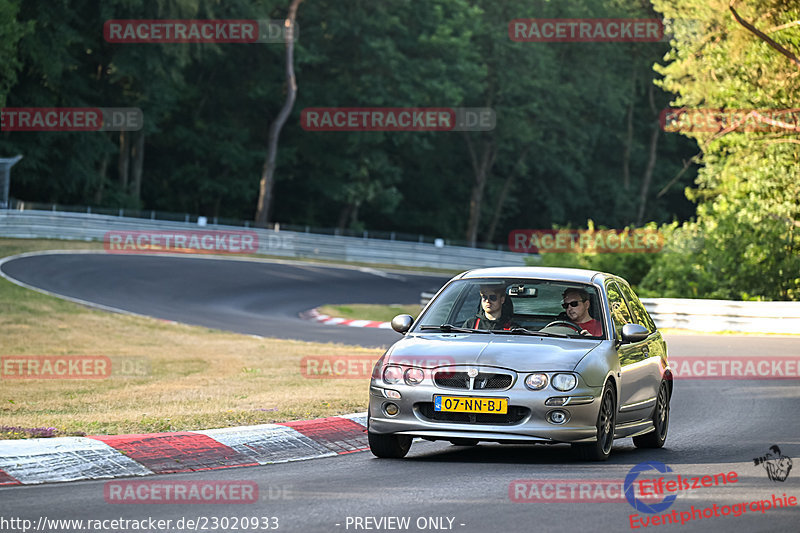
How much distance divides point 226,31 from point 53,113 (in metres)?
9.59

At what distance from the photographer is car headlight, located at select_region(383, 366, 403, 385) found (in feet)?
31.3

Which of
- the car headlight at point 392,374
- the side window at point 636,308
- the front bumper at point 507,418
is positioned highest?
the side window at point 636,308

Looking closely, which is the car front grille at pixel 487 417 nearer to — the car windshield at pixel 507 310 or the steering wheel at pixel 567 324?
the car windshield at pixel 507 310

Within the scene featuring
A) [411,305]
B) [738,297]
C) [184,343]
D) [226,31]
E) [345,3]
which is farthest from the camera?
[345,3]

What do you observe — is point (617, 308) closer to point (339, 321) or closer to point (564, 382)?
point (564, 382)

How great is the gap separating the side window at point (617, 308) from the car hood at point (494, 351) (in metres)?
0.59

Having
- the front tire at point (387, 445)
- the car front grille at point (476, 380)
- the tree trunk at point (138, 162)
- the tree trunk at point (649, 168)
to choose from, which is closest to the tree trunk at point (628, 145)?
the tree trunk at point (649, 168)

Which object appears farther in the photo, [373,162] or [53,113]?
[373,162]

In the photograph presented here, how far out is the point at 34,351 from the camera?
2306 centimetres

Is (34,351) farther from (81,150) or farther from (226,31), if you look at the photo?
(226,31)

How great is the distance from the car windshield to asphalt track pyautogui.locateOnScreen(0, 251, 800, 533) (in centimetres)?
104

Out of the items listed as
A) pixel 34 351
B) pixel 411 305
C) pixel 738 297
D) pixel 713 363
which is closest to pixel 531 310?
pixel 713 363

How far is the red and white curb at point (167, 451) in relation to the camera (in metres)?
8.33

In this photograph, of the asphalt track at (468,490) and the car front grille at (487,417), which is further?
Result: the car front grille at (487,417)
